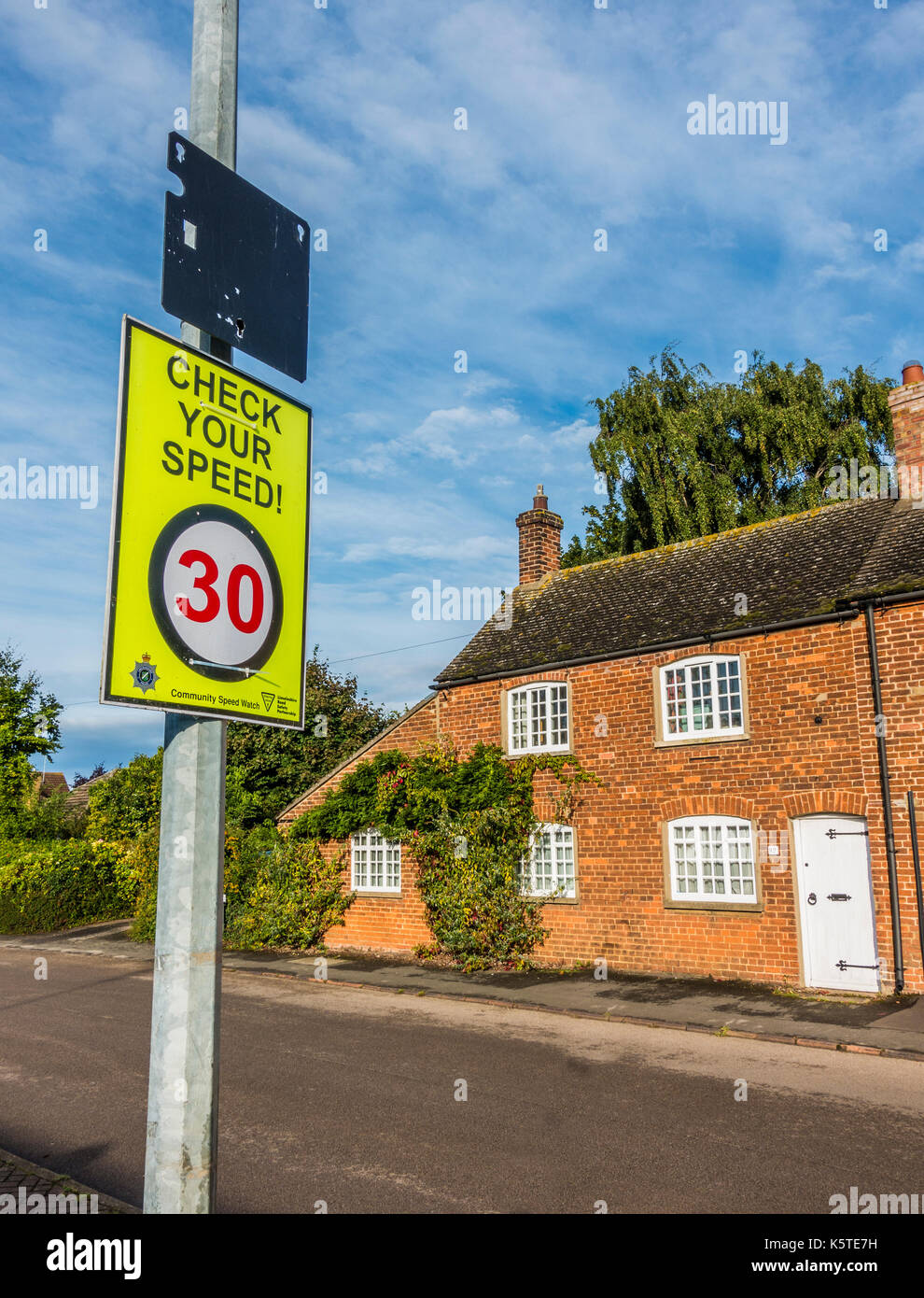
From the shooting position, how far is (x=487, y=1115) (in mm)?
8047

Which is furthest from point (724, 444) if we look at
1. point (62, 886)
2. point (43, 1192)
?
point (43, 1192)

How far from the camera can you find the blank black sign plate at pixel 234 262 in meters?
2.69

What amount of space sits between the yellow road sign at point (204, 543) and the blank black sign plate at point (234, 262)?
15 cm

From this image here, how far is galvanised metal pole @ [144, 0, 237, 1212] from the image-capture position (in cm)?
245

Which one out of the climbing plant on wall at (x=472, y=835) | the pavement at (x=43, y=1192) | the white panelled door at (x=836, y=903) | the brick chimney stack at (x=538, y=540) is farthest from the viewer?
the brick chimney stack at (x=538, y=540)

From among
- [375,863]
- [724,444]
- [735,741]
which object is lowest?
[375,863]

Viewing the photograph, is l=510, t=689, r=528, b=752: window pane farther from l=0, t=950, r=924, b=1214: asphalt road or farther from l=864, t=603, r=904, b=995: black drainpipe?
l=864, t=603, r=904, b=995: black drainpipe

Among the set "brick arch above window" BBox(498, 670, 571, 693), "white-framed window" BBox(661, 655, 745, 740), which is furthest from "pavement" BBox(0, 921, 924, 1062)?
"brick arch above window" BBox(498, 670, 571, 693)

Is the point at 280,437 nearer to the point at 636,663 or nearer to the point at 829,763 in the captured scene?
the point at 829,763

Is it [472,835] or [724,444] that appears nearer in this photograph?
[472,835]

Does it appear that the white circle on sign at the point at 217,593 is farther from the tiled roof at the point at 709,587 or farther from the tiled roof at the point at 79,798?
the tiled roof at the point at 79,798

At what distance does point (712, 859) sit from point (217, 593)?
1398 cm

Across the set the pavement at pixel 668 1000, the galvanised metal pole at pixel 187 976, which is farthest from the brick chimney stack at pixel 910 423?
the galvanised metal pole at pixel 187 976

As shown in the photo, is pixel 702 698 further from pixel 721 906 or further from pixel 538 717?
pixel 538 717
